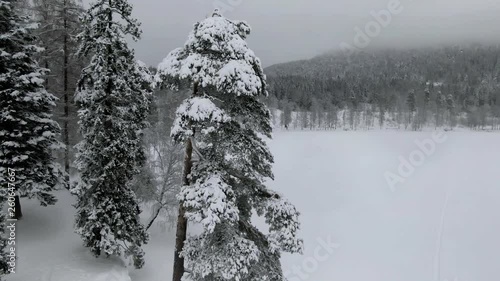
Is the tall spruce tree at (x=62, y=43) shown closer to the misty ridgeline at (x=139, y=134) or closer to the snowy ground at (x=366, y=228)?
the misty ridgeline at (x=139, y=134)

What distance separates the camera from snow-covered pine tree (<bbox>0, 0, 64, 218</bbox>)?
15000 mm

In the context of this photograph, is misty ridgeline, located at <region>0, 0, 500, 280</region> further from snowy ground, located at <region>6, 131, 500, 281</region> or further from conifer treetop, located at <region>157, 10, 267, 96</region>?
snowy ground, located at <region>6, 131, 500, 281</region>

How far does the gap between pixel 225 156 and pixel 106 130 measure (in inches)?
308

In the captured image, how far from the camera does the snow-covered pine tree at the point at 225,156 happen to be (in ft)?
24.9

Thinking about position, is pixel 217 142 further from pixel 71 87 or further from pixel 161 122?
pixel 161 122

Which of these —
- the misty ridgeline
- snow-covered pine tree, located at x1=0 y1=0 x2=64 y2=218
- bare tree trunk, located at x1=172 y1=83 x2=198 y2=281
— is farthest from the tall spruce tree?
bare tree trunk, located at x1=172 y1=83 x2=198 y2=281

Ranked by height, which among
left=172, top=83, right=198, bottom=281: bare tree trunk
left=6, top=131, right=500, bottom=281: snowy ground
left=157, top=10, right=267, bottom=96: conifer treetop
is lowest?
left=6, top=131, right=500, bottom=281: snowy ground

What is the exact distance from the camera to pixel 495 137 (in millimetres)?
90500

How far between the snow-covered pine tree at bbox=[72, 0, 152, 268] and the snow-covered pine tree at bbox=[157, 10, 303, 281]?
6.60m

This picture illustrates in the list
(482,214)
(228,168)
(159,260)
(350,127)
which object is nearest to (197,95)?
(228,168)

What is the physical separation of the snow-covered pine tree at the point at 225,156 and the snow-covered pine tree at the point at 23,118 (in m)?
9.71

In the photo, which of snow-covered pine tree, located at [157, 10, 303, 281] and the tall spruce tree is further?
the tall spruce tree

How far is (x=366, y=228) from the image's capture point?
34.9 m

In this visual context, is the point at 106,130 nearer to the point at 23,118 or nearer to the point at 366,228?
the point at 23,118
